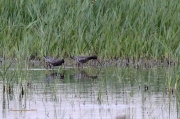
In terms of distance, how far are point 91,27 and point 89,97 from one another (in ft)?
12.8

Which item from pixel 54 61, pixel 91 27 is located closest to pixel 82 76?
pixel 54 61

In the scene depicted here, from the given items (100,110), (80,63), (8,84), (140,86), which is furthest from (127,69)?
(100,110)

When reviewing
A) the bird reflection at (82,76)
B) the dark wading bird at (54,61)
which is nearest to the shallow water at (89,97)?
the bird reflection at (82,76)

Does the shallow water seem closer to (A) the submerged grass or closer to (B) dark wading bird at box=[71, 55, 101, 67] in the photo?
(B) dark wading bird at box=[71, 55, 101, 67]

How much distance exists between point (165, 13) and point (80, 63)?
2.08 meters

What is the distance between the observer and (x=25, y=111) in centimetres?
737

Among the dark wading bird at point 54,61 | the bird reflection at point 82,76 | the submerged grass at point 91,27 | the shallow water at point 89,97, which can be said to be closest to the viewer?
the shallow water at point 89,97

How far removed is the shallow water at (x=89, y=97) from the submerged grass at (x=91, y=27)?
1367mm

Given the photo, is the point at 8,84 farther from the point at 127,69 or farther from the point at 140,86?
the point at 127,69

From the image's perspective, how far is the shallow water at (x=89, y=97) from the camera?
7.24 metres

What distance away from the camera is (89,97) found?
816 cm

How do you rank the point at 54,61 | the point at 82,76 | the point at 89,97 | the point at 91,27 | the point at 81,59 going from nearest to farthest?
the point at 89,97 → the point at 82,76 → the point at 54,61 → the point at 81,59 → the point at 91,27

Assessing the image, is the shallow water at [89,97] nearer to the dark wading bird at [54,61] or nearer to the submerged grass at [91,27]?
the dark wading bird at [54,61]

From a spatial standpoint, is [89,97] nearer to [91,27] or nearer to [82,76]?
[82,76]
